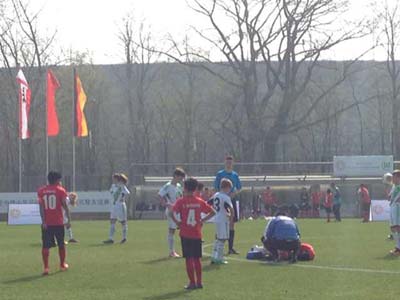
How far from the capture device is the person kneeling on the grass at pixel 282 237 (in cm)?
1841

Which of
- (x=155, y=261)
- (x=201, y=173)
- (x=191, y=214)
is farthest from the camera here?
(x=201, y=173)

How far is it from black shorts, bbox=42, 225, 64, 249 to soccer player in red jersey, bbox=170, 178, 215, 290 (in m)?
3.27

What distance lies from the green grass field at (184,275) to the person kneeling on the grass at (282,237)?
1.44 ft

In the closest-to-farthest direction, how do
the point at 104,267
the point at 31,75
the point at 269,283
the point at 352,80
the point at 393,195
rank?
the point at 269,283 → the point at 104,267 → the point at 393,195 → the point at 31,75 → the point at 352,80

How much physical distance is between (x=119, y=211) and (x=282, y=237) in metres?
8.22

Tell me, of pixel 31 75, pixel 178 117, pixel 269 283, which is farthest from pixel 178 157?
pixel 269 283

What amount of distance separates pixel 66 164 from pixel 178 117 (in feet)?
33.6

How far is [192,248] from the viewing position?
578 inches

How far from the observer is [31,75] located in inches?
2687

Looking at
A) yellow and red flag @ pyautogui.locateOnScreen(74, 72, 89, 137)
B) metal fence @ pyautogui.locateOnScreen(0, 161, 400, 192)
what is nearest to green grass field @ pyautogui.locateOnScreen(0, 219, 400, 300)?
yellow and red flag @ pyautogui.locateOnScreen(74, 72, 89, 137)

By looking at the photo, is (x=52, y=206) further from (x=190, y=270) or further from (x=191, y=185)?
(x=190, y=270)

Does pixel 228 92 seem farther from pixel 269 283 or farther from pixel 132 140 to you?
pixel 269 283

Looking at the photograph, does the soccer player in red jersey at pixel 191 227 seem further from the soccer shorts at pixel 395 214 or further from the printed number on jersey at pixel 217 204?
the soccer shorts at pixel 395 214

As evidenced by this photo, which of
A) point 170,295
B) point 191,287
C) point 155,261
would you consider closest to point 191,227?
point 191,287
